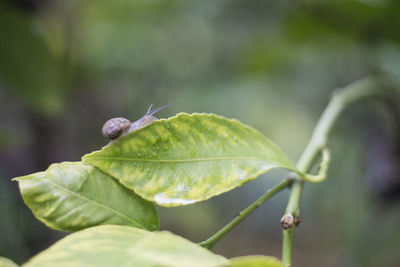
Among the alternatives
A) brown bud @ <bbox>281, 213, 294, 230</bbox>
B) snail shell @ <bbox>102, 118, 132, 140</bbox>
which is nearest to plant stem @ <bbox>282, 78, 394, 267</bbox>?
brown bud @ <bbox>281, 213, 294, 230</bbox>

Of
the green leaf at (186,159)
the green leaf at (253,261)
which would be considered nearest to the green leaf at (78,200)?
the green leaf at (186,159)

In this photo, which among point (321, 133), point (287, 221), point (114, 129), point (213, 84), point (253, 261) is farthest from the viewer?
point (213, 84)

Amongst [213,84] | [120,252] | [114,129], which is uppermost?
[213,84]

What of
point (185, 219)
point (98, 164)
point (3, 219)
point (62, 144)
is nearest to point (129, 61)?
point (62, 144)

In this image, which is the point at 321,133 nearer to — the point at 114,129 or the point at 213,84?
the point at 114,129

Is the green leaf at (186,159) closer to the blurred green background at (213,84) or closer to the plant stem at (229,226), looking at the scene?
the plant stem at (229,226)

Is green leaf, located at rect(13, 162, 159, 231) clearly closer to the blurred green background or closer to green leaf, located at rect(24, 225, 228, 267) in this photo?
green leaf, located at rect(24, 225, 228, 267)

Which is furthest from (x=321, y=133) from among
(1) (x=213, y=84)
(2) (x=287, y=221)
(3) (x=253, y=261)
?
(1) (x=213, y=84)
